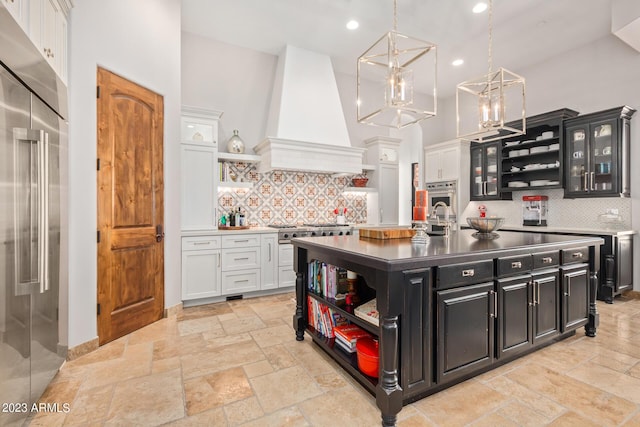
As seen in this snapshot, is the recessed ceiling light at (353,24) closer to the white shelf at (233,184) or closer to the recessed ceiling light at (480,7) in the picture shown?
the recessed ceiling light at (480,7)

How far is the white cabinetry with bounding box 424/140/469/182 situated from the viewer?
5.96m

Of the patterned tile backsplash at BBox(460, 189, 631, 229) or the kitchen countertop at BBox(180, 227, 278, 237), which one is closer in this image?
the kitchen countertop at BBox(180, 227, 278, 237)

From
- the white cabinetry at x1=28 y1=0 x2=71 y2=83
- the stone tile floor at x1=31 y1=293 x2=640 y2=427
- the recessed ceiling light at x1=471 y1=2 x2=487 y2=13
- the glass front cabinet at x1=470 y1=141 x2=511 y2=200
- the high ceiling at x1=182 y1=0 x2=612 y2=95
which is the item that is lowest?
the stone tile floor at x1=31 y1=293 x2=640 y2=427

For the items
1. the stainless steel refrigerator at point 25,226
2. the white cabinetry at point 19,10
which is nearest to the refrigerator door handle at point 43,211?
the stainless steel refrigerator at point 25,226

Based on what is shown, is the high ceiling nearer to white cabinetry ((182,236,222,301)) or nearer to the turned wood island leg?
white cabinetry ((182,236,222,301))

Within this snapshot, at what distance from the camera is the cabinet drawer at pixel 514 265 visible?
7.18ft

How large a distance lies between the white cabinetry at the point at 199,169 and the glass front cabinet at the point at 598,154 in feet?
16.7

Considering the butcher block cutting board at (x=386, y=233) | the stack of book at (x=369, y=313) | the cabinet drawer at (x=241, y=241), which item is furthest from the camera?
the cabinet drawer at (x=241, y=241)

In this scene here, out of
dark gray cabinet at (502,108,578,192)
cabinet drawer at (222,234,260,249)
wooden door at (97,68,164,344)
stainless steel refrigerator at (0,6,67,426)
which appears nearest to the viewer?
stainless steel refrigerator at (0,6,67,426)

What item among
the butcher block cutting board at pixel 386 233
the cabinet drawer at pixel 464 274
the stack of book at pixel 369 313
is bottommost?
the stack of book at pixel 369 313

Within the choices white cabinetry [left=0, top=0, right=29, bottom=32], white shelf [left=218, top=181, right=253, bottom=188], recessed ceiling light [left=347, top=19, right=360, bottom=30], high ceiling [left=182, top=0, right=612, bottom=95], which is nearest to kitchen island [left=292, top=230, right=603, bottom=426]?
white shelf [left=218, top=181, right=253, bottom=188]

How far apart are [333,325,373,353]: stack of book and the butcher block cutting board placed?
781mm

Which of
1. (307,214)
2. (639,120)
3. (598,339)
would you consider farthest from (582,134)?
(307,214)

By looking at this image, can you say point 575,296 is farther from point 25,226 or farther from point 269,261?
point 25,226
